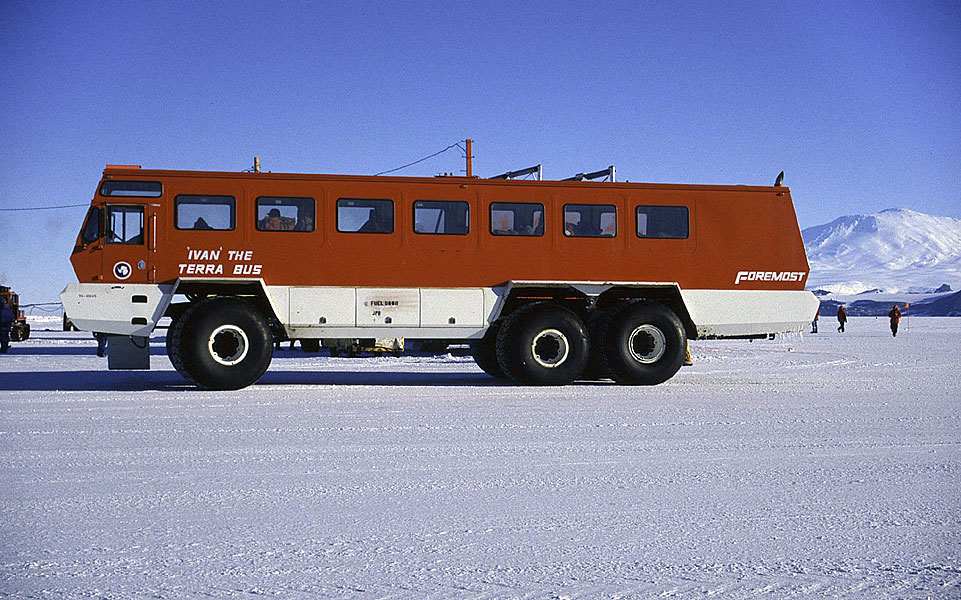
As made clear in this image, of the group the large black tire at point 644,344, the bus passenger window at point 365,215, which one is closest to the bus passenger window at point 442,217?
the bus passenger window at point 365,215

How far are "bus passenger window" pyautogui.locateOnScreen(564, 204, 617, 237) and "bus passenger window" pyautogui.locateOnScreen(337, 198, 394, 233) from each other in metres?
2.66

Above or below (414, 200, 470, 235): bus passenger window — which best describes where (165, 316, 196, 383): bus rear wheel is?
below

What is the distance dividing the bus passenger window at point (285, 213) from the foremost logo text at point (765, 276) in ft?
21.3

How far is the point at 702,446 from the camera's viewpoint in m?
8.33

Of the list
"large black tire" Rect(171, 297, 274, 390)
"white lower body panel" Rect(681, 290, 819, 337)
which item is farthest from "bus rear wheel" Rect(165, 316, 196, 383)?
"white lower body panel" Rect(681, 290, 819, 337)

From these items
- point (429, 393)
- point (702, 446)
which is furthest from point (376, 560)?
point (429, 393)

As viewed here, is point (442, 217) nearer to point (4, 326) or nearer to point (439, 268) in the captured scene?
point (439, 268)

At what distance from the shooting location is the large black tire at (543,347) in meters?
14.3

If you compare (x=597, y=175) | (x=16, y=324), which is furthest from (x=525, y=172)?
(x=16, y=324)

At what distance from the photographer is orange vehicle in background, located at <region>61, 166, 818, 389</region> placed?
13867 mm

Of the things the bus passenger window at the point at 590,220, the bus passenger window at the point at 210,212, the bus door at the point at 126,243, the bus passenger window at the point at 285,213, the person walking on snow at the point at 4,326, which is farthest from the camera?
the person walking on snow at the point at 4,326

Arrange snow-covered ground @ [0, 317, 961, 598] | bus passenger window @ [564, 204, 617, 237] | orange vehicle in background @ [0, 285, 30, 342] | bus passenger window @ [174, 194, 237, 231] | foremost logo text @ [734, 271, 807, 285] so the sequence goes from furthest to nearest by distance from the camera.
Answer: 1. orange vehicle in background @ [0, 285, 30, 342]
2. foremost logo text @ [734, 271, 807, 285]
3. bus passenger window @ [564, 204, 617, 237]
4. bus passenger window @ [174, 194, 237, 231]
5. snow-covered ground @ [0, 317, 961, 598]

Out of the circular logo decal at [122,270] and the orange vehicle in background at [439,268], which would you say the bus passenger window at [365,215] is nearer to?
the orange vehicle in background at [439,268]

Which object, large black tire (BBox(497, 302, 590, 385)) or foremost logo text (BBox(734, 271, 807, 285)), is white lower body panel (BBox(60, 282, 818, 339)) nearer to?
foremost logo text (BBox(734, 271, 807, 285))
